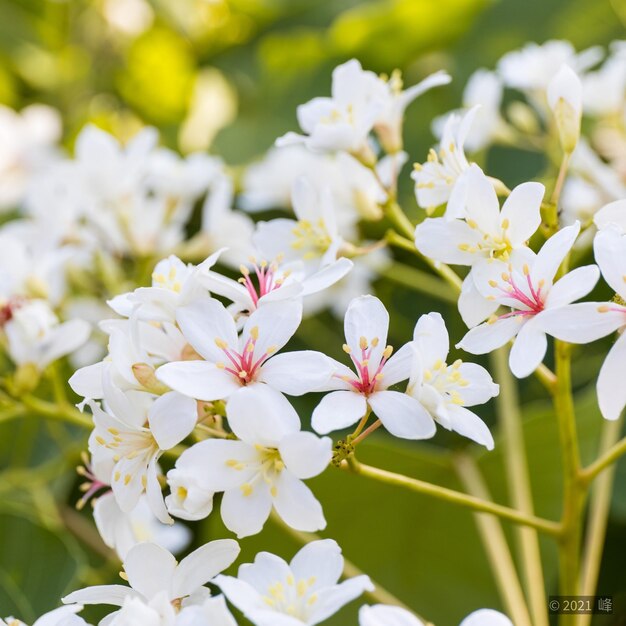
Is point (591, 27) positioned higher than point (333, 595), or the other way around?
point (591, 27)

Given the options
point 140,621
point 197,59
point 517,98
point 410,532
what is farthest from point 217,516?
point 197,59

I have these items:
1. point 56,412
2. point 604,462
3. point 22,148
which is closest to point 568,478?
point 604,462

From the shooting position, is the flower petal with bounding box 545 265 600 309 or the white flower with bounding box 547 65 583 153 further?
the white flower with bounding box 547 65 583 153

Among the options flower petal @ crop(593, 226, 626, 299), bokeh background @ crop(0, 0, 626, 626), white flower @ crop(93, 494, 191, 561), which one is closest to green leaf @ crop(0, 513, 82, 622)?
bokeh background @ crop(0, 0, 626, 626)

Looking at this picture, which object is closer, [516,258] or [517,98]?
[516,258]

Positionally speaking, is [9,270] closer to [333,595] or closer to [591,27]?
[333,595]

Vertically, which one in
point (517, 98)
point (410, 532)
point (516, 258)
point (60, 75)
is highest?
point (60, 75)

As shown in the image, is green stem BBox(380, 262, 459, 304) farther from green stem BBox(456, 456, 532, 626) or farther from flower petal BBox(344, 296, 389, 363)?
flower petal BBox(344, 296, 389, 363)
